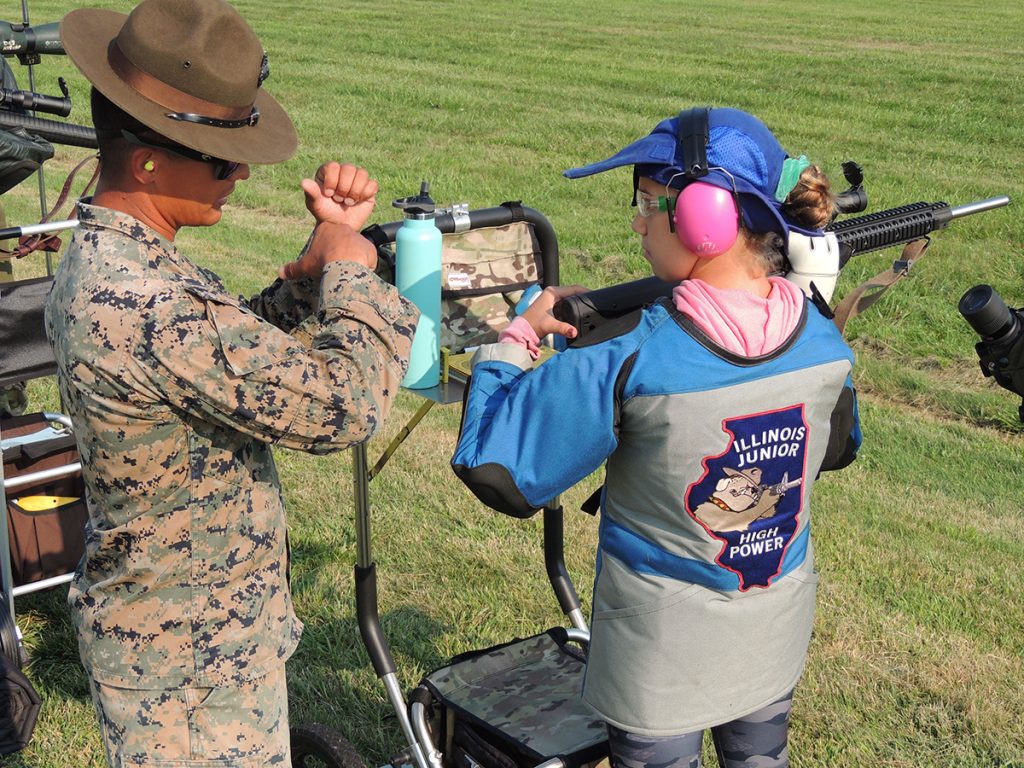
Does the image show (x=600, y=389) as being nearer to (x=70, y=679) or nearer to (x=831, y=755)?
(x=831, y=755)

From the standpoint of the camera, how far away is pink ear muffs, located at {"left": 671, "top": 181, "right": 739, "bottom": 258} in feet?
8.02

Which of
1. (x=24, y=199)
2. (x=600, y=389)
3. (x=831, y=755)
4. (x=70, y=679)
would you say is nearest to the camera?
(x=600, y=389)

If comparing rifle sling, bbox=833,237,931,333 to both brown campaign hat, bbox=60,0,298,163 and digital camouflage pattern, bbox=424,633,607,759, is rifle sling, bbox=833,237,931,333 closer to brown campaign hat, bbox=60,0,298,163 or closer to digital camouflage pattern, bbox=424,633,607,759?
digital camouflage pattern, bbox=424,633,607,759

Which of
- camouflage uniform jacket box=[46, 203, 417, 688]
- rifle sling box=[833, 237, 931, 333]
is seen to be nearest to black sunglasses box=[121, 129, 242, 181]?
camouflage uniform jacket box=[46, 203, 417, 688]

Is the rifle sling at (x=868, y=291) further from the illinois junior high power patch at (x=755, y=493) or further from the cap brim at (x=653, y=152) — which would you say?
the cap brim at (x=653, y=152)

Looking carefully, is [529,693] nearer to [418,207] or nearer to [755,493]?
[755,493]

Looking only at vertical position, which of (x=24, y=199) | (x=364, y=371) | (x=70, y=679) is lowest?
(x=24, y=199)

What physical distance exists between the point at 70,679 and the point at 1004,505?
4.33m

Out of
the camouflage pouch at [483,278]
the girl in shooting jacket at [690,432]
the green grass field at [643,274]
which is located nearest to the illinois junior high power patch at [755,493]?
the girl in shooting jacket at [690,432]

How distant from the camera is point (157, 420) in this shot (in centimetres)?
233

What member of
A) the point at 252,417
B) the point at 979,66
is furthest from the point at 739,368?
the point at 979,66

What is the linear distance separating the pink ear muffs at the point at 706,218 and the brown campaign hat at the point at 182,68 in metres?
0.83

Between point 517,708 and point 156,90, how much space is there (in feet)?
6.92

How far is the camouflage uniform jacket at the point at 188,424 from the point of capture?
7.35ft
